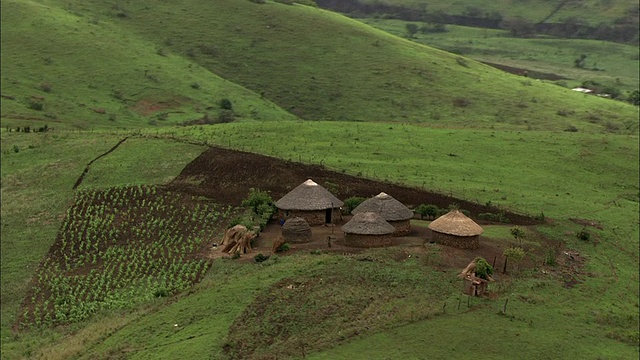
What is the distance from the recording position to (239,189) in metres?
65.9

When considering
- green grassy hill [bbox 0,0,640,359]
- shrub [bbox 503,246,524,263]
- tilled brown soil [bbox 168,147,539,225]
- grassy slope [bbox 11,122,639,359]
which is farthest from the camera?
tilled brown soil [bbox 168,147,539,225]

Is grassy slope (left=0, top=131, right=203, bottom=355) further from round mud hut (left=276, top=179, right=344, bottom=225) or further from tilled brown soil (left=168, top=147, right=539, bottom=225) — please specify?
round mud hut (left=276, top=179, right=344, bottom=225)

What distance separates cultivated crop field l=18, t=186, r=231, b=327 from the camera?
1976 inches

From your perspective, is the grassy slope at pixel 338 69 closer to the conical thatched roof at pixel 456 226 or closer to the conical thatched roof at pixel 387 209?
the conical thatched roof at pixel 387 209

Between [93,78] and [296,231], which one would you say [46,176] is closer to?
[296,231]

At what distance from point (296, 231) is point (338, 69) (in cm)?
8558

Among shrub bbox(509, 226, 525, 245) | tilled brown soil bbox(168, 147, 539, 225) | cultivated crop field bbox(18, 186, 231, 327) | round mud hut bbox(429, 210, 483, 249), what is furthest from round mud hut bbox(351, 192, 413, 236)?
cultivated crop field bbox(18, 186, 231, 327)

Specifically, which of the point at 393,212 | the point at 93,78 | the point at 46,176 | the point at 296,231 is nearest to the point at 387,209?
A: the point at 393,212

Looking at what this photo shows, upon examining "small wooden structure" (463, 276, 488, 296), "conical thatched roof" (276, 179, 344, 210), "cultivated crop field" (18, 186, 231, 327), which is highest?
"conical thatched roof" (276, 179, 344, 210)

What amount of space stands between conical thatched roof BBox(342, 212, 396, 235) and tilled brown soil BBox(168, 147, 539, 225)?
38.9 ft

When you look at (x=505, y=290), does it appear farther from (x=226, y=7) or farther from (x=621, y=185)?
(x=226, y=7)

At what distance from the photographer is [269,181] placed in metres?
67.6

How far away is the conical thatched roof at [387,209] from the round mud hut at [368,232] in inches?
96.2

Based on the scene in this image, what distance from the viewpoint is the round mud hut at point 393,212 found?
54781 mm
